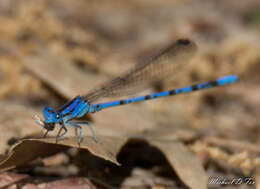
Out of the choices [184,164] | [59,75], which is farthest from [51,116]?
[184,164]

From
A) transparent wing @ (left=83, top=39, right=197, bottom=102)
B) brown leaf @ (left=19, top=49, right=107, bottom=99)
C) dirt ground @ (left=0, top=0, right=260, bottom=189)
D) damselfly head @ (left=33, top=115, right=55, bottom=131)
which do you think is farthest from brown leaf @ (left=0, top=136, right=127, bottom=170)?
brown leaf @ (left=19, top=49, right=107, bottom=99)

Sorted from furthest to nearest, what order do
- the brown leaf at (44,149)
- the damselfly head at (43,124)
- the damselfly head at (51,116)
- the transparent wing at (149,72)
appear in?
the transparent wing at (149,72) < the damselfly head at (51,116) < the damselfly head at (43,124) < the brown leaf at (44,149)

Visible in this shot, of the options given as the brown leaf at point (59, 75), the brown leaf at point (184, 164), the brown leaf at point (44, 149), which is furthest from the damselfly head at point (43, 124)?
the brown leaf at point (184, 164)

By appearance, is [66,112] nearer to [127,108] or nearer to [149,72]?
[127,108]

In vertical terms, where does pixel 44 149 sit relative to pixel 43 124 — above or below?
below

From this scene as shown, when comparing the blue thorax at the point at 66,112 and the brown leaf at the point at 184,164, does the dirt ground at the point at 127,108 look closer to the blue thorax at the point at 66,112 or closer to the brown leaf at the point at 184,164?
the brown leaf at the point at 184,164

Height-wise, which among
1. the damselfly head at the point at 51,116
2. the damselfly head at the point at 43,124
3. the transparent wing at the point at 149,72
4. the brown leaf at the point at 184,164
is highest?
the transparent wing at the point at 149,72

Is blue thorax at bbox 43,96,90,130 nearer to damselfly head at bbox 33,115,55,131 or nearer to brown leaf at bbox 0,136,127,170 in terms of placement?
damselfly head at bbox 33,115,55,131

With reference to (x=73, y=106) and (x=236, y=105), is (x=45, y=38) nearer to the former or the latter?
(x=73, y=106)
